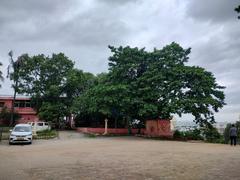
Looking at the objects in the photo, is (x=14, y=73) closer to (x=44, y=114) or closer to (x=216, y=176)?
(x=44, y=114)

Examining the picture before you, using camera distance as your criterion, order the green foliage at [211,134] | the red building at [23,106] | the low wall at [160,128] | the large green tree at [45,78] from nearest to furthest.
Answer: the green foliage at [211,134] < the low wall at [160,128] < the large green tree at [45,78] < the red building at [23,106]

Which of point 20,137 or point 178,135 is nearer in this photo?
point 20,137

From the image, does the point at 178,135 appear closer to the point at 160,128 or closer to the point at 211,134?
the point at 211,134

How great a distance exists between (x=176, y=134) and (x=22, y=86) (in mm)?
27894

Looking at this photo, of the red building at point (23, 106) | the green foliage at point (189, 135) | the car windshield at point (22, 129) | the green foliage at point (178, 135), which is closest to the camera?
the car windshield at point (22, 129)

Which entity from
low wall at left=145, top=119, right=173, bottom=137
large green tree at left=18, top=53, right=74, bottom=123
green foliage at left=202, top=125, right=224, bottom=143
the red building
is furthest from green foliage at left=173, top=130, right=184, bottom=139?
the red building

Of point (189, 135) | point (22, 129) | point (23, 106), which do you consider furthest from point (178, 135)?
point (23, 106)

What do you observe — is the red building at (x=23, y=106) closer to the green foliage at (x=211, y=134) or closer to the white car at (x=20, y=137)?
the white car at (x=20, y=137)

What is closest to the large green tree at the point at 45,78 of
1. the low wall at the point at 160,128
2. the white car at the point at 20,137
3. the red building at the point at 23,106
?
the red building at the point at 23,106

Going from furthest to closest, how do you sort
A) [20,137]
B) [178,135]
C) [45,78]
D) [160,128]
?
[45,78] < [160,128] < [178,135] < [20,137]

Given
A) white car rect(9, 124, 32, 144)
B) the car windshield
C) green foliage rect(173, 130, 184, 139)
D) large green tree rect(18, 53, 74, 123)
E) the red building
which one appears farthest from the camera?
the red building

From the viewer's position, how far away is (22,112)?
63.1 metres

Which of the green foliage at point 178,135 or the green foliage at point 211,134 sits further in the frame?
the green foliage at point 178,135

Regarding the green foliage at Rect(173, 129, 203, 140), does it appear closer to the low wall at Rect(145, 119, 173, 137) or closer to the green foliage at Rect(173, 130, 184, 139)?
the green foliage at Rect(173, 130, 184, 139)
